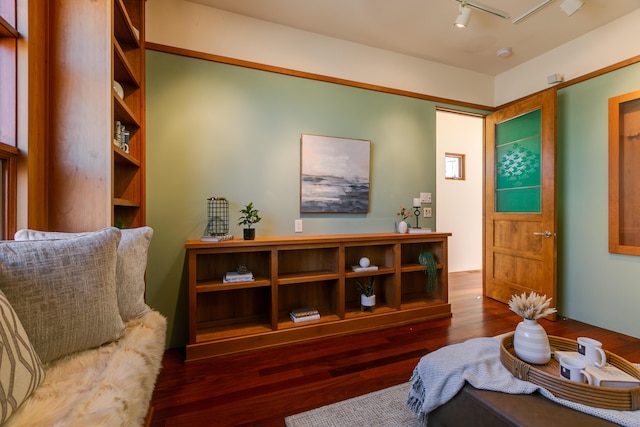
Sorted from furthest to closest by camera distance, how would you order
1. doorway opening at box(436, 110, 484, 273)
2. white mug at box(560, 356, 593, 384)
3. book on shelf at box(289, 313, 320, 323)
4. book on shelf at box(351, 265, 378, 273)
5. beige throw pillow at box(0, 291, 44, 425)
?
doorway opening at box(436, 110, 484, 273) → book on shelf at box(351, 265, 378, 273) → book on shelf at box(289, 313, 320, 323) → white mug at box(560, 356, 593, 384) → beige throw pillow at box(0, 291, 44, 425)

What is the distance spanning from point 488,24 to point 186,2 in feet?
9.00

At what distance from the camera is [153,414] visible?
153 centimetres

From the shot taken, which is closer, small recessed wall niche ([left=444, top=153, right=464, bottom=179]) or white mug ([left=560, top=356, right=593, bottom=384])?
white mug ([left=560, top=356, right=593, bottom=384])

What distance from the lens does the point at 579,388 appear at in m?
0.97

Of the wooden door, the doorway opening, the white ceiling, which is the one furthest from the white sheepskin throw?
the doorway opening

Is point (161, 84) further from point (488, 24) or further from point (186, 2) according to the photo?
point (488, 24)

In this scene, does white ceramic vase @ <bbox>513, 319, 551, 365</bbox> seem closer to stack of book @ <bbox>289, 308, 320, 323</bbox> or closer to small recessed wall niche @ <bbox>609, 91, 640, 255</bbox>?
stack of book @ <bbox>289, 308, 320, 323</bbox>

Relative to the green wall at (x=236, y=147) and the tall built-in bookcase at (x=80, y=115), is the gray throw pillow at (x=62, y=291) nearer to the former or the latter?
the tall built-in bookcase at (x=80, y=115)

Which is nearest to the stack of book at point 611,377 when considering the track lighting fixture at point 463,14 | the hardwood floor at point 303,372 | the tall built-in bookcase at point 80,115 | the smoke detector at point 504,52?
the hardwood floor at point 303,372

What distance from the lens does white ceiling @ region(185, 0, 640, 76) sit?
7.66 feet

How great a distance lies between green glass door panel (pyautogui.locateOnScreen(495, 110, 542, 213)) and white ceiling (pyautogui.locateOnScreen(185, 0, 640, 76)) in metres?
0.80

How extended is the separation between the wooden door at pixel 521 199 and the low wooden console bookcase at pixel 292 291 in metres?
0.98

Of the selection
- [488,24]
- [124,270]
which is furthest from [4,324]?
[488,24]

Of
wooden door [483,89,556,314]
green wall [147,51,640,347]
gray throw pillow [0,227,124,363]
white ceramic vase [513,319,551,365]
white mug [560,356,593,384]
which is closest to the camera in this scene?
gray throw pillow [0,227,124,363]
